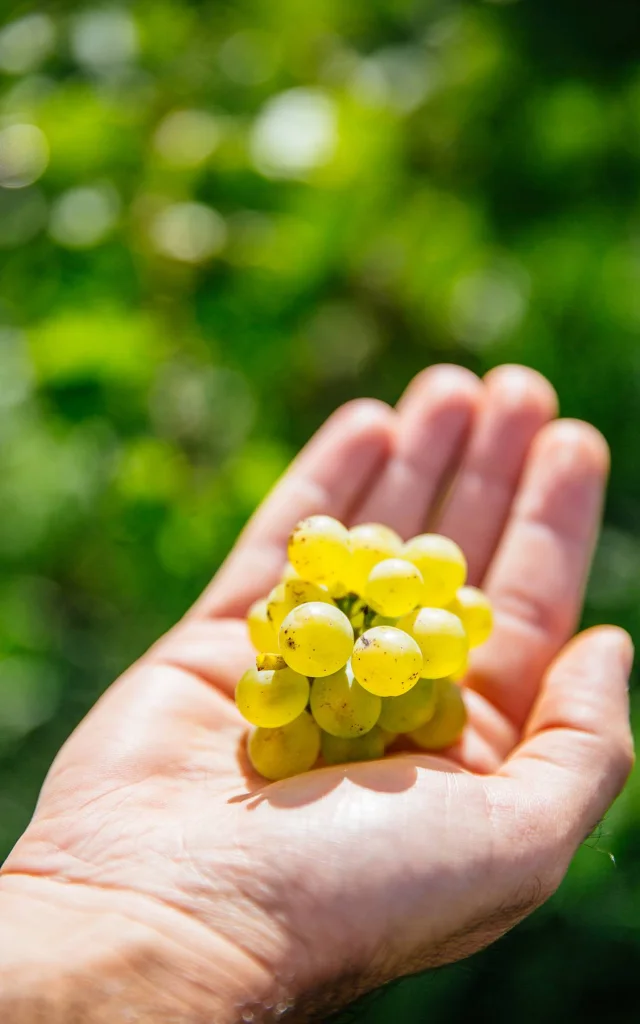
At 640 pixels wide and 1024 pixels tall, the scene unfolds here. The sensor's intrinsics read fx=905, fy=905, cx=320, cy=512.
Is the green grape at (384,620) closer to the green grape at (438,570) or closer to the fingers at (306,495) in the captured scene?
the green grape at (438,570)

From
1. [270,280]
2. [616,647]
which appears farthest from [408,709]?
[270,280]

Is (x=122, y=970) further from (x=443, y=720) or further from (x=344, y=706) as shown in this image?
(x=443, y=720)

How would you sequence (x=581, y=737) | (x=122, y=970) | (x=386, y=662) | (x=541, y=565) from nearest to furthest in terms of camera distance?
(x=122, y=970) < (x=386, y=662) < (x=581, y=737) < (x=541, y=565)

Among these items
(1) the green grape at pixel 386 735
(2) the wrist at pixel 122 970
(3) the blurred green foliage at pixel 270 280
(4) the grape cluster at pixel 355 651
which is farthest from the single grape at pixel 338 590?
(3) the blurred green foliage at pixel 270 280

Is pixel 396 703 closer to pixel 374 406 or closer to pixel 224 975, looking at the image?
pixel 224 975

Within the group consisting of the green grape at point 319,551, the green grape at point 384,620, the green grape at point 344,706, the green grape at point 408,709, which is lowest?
the green grape at point 408,709

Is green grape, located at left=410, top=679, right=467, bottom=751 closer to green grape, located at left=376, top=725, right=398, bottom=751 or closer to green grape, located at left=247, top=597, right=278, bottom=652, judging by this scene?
green grape, located at left=376, top=725, right=398, bottom=751

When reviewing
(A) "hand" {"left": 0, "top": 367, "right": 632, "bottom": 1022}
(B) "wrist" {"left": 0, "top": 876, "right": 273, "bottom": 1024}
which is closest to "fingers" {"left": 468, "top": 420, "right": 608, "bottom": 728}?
(A) "hand" {"left": 0, "top": 367, "right": 632, "bottom": 1022}
